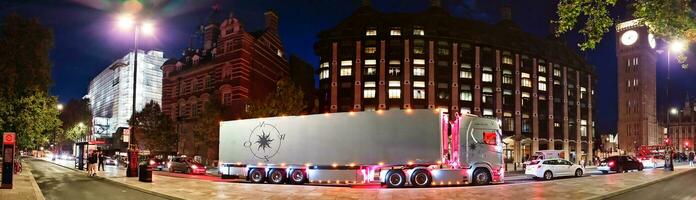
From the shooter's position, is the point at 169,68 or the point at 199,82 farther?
the point at 169,68

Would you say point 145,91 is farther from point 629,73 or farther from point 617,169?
point 629,73

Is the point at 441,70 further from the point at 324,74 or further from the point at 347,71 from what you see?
the point at 324,74

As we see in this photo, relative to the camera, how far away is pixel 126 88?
117625mm

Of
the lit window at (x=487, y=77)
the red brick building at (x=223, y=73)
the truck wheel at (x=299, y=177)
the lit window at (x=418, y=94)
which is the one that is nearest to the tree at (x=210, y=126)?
the red brick building at (x=223, y=73)

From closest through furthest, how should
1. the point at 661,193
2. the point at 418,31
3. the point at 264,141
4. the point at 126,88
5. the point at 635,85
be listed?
1. the point at 661,193
2. the point at 264,141
3. the point at 418,31
4. the point at 126,88
5. the point at 635,85

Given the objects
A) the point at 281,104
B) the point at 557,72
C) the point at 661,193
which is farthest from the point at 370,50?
the point at 661,193

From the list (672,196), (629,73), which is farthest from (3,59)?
(629,73)

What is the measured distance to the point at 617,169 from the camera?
40719 millimetres

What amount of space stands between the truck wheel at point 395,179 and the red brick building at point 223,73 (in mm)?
35484

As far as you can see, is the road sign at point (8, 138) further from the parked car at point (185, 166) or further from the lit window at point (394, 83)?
the lit window at point (394, 83)

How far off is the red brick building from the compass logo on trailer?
29.4 m

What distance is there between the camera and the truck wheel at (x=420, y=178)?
77.7ft

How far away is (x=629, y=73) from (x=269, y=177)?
14111 centimetres

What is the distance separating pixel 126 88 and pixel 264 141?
330ft
